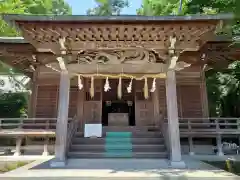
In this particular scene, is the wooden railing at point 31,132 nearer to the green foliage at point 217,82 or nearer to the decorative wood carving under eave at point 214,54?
the decorative wood carving under eave at point 214,54

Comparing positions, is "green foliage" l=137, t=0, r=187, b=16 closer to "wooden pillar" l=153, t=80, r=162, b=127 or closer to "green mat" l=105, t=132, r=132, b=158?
"wooden pillar" l=153, t=80, r=162, b=127

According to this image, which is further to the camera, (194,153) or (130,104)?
(130,104)

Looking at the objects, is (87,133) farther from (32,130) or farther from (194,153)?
(194,153)

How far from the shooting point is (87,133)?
344 inches

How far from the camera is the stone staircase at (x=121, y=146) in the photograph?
7839mm

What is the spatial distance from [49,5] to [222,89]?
50.6 ft

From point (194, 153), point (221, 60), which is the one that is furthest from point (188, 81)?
point (194, 153)

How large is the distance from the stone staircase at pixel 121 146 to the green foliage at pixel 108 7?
18.7m

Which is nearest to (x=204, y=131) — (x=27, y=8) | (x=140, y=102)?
(x=140, y=102)

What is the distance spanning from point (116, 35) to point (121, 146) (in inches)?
156

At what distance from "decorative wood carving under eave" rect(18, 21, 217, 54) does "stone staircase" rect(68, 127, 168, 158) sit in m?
3.39

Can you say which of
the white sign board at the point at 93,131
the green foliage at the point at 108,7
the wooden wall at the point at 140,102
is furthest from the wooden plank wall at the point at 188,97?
the green foliage at the point at 108,7

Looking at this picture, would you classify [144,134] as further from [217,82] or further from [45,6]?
[45,6]

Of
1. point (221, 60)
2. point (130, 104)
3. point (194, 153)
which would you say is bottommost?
point (194, 153)
